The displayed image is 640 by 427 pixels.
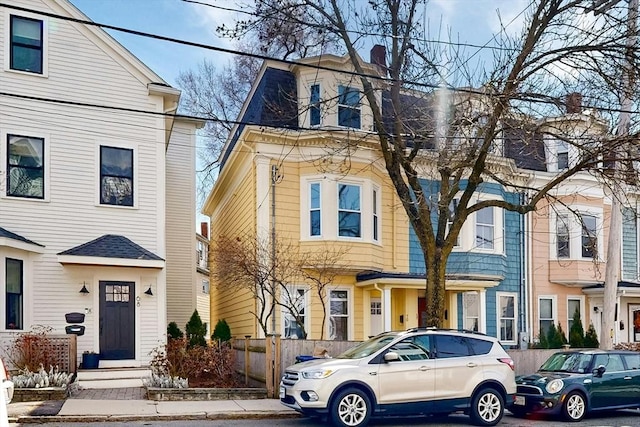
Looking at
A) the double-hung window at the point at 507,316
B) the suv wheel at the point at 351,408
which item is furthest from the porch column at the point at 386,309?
the suv wheel at the point at 351,408

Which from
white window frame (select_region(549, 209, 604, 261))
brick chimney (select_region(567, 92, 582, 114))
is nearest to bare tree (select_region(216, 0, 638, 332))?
brick chimney (select_region(567, 92, 582, 114))

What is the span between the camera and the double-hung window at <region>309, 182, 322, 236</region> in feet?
62.3

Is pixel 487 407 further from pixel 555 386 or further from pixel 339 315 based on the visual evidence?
pixel 339 315

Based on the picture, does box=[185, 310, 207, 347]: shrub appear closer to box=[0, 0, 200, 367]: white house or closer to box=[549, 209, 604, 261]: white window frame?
box=[0, 0, 200, 367]: white house

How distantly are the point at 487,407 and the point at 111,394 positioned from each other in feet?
→ 26.7

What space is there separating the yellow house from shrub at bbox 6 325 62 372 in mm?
5529

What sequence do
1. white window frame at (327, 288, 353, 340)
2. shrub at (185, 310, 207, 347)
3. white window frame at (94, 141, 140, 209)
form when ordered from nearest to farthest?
white window frame at (94, 141, 140, 209) < shrub at (185, 310, 207, 347) < white window frame at (327, 288, 353, 340)

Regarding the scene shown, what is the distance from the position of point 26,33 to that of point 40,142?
2.91 metres

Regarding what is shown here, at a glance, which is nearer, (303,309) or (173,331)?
(303,309)

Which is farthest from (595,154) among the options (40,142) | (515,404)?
(40,142)

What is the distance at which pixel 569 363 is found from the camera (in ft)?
43.5

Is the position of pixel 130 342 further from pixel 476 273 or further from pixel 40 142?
pixel 476 273

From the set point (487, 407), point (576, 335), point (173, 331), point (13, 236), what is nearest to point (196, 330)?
point (173, 331)

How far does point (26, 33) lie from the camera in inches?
656
